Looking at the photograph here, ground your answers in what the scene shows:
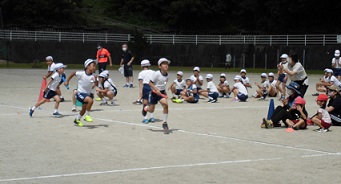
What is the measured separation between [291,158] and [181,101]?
1203cm

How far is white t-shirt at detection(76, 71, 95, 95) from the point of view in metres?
16.7

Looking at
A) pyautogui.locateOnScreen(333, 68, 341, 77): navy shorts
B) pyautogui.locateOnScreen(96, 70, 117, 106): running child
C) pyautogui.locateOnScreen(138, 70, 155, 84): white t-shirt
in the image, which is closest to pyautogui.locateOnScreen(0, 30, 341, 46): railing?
pyautogui.locateOnScreen(333, 68, 341, 77): navy shorts

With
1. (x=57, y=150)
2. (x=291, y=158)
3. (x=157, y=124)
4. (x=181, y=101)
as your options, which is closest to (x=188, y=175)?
(x=291, y=158)

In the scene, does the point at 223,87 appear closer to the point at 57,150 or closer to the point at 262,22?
the point at 57,150

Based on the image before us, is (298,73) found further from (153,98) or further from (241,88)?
(241,88)

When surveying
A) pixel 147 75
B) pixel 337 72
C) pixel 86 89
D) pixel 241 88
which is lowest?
pixel 241 88

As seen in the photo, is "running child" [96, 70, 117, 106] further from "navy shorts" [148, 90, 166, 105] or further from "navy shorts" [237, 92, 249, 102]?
"navy shorts" [148, 90, 166, 105]

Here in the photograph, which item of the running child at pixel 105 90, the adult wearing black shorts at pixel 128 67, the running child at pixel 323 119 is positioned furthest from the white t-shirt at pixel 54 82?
the adult wearing black shorts at pixel 128 67

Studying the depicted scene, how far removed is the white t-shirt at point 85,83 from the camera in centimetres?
1669

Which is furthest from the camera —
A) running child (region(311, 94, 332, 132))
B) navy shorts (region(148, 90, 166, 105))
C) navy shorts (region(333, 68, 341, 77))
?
navy shorts (region(333, 68, 341, 77))

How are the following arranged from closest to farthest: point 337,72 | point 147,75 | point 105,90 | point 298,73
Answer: point 298,73 → point 147,75 → point 105,90 → point 337,72

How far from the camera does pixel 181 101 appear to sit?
77.4ft

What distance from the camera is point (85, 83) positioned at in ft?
54.7

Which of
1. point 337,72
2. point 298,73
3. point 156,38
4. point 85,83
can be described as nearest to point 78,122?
point 85,83
